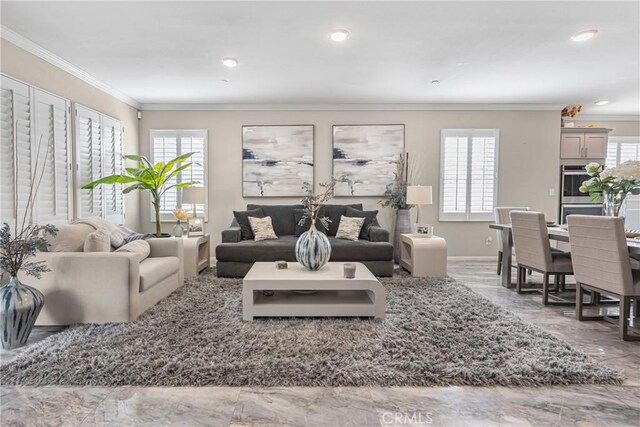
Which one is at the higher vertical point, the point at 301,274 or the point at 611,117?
the point at 611,117

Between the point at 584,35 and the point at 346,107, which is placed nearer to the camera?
the point at 584,35

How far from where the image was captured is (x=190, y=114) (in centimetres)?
567

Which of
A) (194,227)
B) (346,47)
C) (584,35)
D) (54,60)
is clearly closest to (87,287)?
(194,227)

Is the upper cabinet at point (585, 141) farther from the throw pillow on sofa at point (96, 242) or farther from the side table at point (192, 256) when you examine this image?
the throw pillow on sofa at point (96, 242)

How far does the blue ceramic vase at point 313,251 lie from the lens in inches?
125

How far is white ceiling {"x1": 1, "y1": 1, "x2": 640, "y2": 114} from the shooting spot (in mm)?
2762

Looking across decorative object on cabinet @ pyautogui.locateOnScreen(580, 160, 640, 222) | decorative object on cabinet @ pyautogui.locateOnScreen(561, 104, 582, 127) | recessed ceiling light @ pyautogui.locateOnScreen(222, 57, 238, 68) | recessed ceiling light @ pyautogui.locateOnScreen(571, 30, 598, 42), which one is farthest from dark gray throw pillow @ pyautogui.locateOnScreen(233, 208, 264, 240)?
decorative object on cabinet @ pyautogui.locateOnScreen(561, 104, 582, 127)

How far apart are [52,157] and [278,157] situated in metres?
2.98

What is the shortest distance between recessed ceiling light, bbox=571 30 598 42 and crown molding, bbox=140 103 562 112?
2.41 metres

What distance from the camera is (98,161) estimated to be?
14.7 feet

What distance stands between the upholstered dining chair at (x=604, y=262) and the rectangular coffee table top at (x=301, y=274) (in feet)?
5.88

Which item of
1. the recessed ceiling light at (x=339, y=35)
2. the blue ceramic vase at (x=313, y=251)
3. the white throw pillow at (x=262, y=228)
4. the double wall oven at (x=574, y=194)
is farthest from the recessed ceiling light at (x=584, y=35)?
the white throw pillow at (x=262, y=228)

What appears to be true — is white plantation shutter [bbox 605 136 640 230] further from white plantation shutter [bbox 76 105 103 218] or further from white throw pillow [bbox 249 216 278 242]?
white plantation shutter [bbox 76 105 103 218]

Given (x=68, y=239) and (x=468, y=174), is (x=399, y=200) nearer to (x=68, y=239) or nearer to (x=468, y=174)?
(x=468, y=174)
